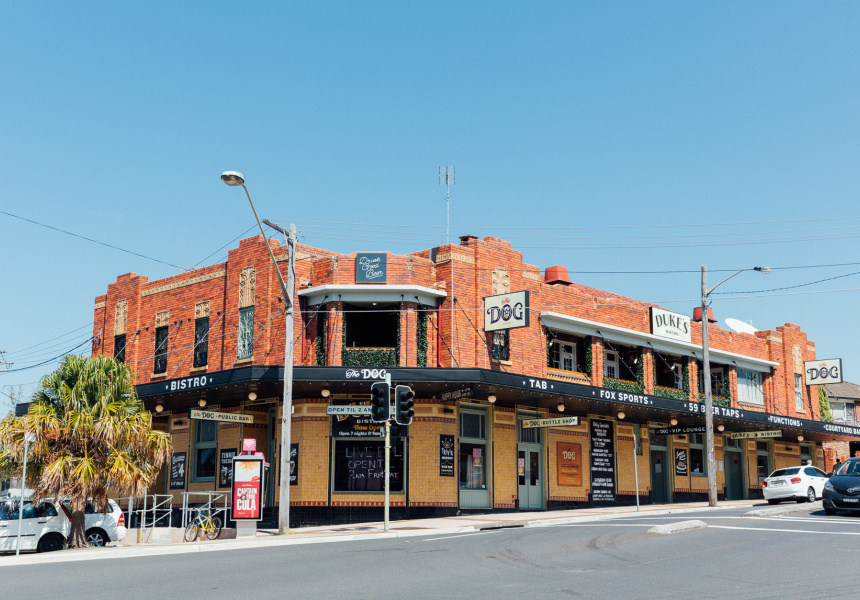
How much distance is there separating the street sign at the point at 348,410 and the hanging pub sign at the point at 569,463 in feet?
29.5

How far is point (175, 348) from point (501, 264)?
1274 centimetres

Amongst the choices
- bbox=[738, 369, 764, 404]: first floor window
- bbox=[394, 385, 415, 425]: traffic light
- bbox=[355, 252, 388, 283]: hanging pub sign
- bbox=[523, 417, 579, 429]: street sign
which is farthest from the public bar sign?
bbox=[738, 369, 764, 404]: first floor window

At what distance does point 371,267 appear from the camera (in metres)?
27.2

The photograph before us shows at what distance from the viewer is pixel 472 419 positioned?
2814 centimetres

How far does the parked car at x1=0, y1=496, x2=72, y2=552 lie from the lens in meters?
19.1

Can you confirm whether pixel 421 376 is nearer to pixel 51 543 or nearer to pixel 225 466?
pixel 225 466

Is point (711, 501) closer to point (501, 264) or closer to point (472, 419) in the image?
point (472, 419)

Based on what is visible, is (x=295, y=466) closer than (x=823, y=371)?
Yes

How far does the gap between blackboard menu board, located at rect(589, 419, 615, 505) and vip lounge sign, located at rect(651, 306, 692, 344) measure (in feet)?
15.4

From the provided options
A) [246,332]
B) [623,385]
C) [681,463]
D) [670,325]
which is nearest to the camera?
[246,332]

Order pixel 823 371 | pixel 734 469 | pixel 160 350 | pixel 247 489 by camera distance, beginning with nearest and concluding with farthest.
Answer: pixel 247 489 < pixel 160 350 < pixel 734 469 < pixel 823 371

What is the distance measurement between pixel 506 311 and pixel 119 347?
1686 cm

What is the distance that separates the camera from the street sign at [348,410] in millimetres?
24906

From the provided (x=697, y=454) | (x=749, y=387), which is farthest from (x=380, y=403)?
(x=749, y=387)
